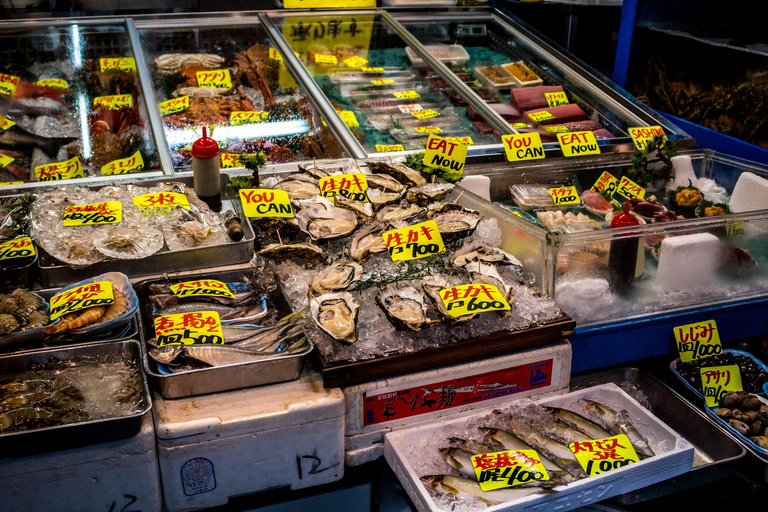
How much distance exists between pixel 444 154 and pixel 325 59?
1926 millimetres

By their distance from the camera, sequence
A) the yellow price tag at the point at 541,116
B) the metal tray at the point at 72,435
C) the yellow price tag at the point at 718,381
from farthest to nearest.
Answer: the yellow price tag at the point at 541,116 < the yellow price tag at the point at 718,381 < the metal tray at the point at 72,435

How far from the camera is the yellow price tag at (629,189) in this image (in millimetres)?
3605

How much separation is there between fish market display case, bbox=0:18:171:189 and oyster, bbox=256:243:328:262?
92cm

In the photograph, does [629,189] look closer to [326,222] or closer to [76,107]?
[326,222]

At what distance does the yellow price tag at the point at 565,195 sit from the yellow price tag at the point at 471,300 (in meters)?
1.33

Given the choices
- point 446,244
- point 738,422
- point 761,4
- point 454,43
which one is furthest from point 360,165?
point 761,4

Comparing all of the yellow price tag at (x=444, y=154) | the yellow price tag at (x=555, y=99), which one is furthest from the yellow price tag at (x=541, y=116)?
the yellow price tag at (x=444, y=154)

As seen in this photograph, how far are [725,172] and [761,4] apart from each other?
5.02 ft

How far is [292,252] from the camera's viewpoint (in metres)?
2.47

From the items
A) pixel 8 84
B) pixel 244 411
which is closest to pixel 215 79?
pixel 8 84

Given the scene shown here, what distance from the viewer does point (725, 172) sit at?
377 centimetres

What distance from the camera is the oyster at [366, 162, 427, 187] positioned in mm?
3039

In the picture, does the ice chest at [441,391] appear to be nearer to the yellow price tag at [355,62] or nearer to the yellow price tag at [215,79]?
the yellow price tag at [215,79]

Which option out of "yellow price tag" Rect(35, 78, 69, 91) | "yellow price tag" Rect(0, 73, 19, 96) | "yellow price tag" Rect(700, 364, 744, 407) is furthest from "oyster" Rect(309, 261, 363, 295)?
"yellow price tag" Rect(35, 78, 69, 91)
